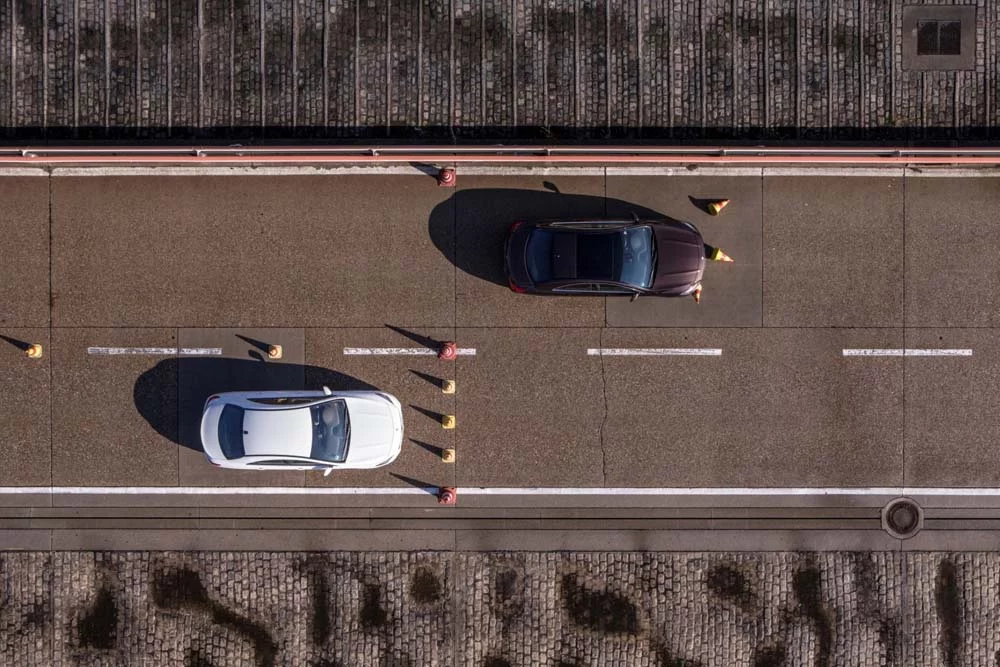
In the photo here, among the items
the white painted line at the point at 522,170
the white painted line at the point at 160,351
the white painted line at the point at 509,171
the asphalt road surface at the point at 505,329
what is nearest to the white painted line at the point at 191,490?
the asphalt road surface at the point at 505,329

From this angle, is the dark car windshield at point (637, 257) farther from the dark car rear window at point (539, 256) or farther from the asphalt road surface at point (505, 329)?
the dark car rear window at point (539, 256)

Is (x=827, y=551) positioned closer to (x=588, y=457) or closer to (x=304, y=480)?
(x=588, y=457)

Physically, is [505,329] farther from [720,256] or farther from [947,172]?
[947,172]

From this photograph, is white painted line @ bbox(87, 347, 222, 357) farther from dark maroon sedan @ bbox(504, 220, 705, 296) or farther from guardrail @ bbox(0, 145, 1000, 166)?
dark maroon sedan @ bbox(504, 220, 705, 296)

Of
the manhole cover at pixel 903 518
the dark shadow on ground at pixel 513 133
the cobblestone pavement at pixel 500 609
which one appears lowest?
the cobblestone pavement at pixel 500 609

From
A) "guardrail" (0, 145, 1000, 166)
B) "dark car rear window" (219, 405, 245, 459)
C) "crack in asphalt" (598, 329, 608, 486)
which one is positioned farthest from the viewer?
"crack in asphalt" (598, 329, 608, 486)

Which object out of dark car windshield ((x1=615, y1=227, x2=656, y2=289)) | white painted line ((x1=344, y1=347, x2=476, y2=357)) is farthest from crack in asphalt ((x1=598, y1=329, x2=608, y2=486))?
white painted line ((x1=344, y1=347, x2=476, y2=357))

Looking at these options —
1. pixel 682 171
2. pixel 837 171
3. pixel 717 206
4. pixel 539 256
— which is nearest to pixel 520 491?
pixel 539 256

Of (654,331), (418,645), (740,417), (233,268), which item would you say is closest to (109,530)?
(233,268)
